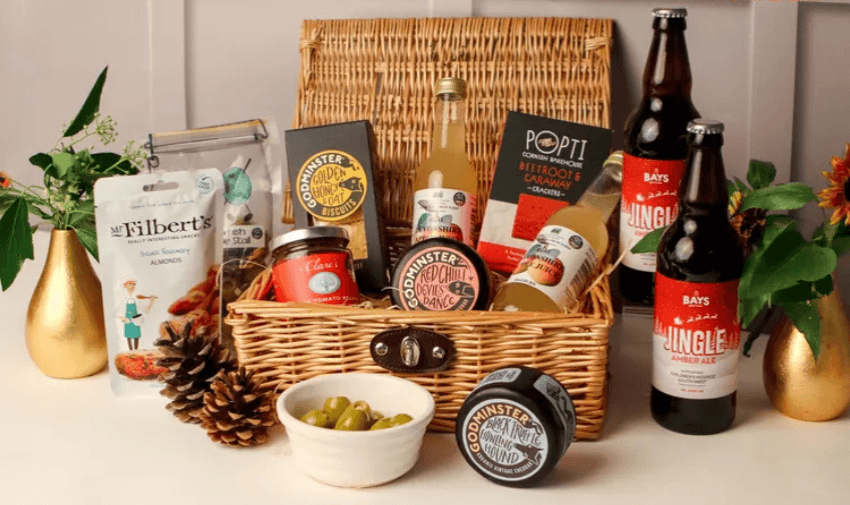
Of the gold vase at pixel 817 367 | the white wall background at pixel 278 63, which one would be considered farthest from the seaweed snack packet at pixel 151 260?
the gold vase at pixel 817 367

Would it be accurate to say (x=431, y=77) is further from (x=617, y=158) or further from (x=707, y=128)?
(x=707, y=128)

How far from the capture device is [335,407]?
3.61ft

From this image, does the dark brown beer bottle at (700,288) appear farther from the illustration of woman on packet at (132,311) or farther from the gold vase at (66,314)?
the gold vase at (66,314)

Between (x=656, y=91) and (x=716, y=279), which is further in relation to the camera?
(x=656, y=91)

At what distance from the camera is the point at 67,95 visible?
6.22 feet

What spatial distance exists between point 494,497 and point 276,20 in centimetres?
107

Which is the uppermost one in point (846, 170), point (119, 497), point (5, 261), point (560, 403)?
point (846, 170)

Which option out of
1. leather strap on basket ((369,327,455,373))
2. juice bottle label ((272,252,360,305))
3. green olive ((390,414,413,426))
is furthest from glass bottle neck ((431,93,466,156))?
green olive ((390,414,413,426))

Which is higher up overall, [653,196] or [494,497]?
[653,196]

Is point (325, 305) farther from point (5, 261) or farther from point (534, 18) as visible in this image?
point (534, 18)

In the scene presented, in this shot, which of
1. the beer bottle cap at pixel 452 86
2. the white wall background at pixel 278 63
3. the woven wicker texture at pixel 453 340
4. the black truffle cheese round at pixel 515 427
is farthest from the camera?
the white wall background at pixel 278 63

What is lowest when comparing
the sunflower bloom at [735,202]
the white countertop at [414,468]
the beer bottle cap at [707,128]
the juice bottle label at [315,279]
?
the white countertop at [414,468]

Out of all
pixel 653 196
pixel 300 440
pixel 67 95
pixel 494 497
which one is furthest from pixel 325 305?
pixel 67 95

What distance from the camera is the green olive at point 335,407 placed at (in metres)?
1.10
